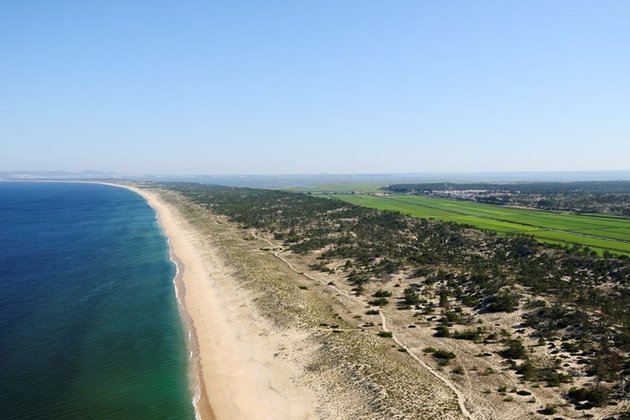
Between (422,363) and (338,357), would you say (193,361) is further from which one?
(422,363)

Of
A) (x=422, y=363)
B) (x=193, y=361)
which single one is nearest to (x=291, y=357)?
(x=193, y=361)

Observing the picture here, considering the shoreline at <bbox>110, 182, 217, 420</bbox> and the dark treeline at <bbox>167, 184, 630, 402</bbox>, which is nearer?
the shoreline at <bbox>110, 182, 217, 420</bbox>

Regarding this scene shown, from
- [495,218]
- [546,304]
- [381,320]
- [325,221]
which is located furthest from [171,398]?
[495,218]

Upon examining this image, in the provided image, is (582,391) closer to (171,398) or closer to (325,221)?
(171,398)

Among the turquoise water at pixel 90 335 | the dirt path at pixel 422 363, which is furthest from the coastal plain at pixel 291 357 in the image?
the turquoise water at pixel 90 335

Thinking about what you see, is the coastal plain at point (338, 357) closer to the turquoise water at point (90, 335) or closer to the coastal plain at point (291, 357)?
the coastal plain at point (291, 357)

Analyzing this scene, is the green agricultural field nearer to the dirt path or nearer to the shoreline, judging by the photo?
the dirt path

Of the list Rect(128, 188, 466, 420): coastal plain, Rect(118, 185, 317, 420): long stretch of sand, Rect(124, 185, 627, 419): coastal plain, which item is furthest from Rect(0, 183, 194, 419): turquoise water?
Rect(124, 185, 627, 419): coastal plain
